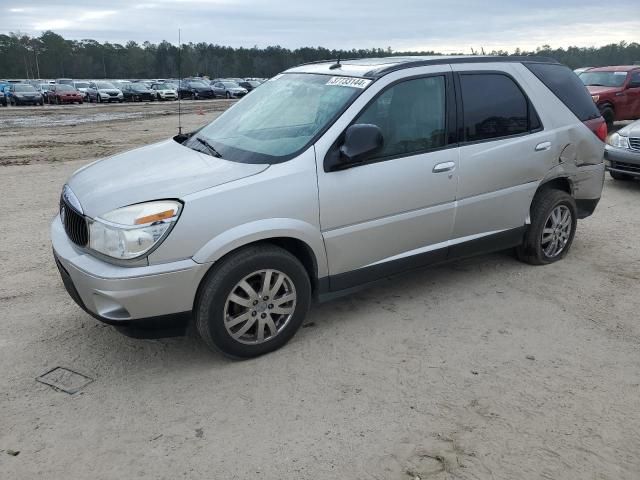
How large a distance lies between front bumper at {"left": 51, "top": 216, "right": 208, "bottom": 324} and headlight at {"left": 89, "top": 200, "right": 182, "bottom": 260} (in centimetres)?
10

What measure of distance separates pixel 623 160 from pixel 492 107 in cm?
517

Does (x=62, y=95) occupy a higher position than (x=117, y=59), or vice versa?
(x=117, y=59)

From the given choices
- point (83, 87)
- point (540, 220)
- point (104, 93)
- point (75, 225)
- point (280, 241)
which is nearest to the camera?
point (75, 225)

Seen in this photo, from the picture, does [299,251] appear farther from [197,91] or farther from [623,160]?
[197,91]

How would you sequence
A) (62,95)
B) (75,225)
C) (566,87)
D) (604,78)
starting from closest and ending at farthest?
(75,225) → (566,87) → (604,78) → (62,95)

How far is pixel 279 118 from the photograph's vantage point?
4238 mm

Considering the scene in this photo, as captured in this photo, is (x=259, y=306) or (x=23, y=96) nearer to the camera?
(x=259, y=306)

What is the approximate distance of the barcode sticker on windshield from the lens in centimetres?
396

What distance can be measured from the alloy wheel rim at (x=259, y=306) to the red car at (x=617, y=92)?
13546mm

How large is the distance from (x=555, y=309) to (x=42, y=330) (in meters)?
3.91

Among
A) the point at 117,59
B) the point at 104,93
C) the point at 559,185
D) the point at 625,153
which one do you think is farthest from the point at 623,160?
the point at 117,59

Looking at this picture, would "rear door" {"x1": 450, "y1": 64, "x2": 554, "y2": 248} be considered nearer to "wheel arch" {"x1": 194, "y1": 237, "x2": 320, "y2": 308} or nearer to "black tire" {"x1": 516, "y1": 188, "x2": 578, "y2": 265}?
"black tire" {"x1": 516, "y1": 188, "x2": 578, "y2": 265}

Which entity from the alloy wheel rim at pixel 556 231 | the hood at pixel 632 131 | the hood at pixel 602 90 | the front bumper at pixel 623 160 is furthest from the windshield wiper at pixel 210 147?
the hood at pixel 602 90

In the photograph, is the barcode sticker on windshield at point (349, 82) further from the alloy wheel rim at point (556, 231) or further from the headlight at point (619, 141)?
the headlight at point (619, 141)
